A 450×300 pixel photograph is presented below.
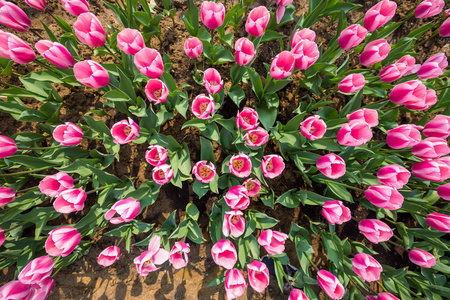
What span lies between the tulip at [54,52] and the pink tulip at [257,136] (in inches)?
52.8

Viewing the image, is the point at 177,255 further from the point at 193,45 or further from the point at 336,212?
the point at 193,45

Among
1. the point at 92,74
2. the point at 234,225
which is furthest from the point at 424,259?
the point at 92,74

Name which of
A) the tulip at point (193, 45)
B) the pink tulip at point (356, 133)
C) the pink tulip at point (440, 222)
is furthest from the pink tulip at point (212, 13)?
the pink tulip at point (440, 222)

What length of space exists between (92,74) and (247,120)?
3.49 ft

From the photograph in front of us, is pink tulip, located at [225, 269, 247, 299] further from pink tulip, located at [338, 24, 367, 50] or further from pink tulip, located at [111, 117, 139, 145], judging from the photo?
pink tulip, located at [338, 24, 367, 50]

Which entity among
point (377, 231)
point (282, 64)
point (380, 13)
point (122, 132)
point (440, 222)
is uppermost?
point (380, 13)

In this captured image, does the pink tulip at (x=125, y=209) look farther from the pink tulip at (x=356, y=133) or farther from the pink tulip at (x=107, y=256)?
the pink tulip at (x=356, y=133)

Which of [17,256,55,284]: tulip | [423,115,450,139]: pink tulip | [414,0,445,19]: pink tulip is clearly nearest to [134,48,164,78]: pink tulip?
[17,256,55,284]: tulip

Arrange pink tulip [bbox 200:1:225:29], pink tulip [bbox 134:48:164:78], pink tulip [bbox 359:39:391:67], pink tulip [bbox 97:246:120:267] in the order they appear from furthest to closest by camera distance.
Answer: pink tulip [bbox 97:246:120:267] → pink tulip [bbox 359:39:391:67] → pink tulip [bbox 200:1:225:29] → pink tulip [bbox 134:48:164:78]

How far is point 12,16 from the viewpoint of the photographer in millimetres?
1410

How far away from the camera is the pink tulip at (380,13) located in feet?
4.98

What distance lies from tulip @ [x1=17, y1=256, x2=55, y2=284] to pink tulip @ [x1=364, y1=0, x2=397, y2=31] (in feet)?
9.63

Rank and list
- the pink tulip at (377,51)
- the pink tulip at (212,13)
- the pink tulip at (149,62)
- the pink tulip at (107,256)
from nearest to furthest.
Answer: the pink tulip at (149,62), the pink tulip at (212,13), the pink tulip at (377,51), the pink tulip at (107,256)

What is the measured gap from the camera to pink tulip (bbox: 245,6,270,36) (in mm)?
1401
